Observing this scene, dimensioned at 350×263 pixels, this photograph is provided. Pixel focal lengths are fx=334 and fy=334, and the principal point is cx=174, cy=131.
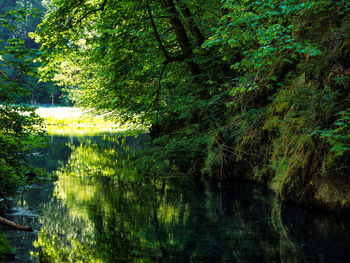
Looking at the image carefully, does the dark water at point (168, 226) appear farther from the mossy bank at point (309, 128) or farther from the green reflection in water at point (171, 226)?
the mossy bank at point (309, 128)

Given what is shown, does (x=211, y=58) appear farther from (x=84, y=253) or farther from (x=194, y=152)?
(x=84, y=253)

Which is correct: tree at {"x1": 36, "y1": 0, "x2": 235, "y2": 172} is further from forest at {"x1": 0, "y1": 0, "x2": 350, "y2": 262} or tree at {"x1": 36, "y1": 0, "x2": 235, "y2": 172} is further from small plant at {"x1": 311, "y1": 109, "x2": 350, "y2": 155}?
small plant at {"x1": 311, "y1": 109, "x2": 350, "y2": 155}

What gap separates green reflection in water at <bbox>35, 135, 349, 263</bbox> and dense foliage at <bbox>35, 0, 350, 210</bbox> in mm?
926

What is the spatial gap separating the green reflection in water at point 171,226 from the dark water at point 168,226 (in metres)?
0.01

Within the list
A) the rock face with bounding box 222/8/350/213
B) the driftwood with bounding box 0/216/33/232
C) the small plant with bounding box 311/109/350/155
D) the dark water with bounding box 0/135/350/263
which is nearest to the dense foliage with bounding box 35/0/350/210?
the rock face with bounding box 222/8/350/213

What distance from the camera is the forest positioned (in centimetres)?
594

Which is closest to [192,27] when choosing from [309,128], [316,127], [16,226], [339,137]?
[309,128]

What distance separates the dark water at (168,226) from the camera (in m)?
4.99

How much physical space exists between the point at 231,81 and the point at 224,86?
1.34 ft

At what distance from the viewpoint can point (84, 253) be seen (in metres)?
5.02

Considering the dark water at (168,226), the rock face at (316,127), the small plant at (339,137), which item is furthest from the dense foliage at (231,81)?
the dark water at (168,226)

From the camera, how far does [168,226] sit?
6305 mm

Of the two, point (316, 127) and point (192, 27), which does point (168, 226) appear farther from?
point (192, 27)

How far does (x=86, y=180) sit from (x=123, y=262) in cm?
616
